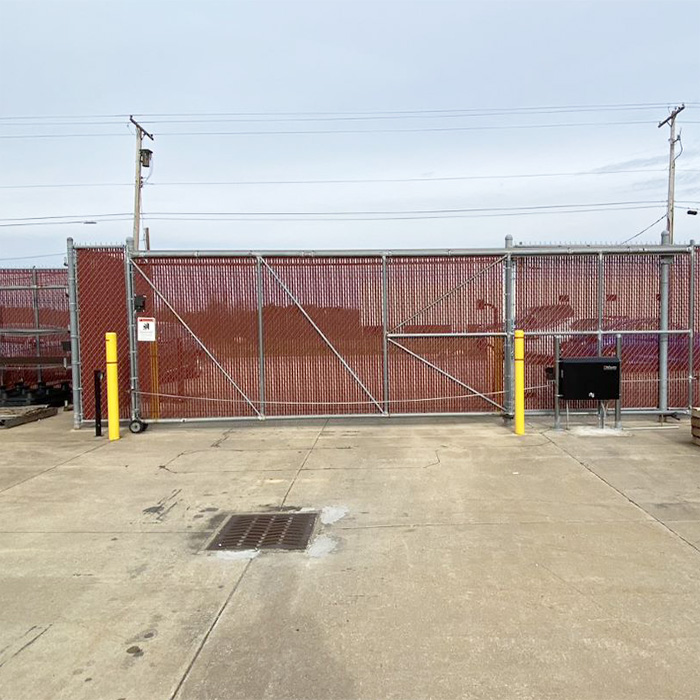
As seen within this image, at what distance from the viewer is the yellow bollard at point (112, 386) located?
913 centimetres

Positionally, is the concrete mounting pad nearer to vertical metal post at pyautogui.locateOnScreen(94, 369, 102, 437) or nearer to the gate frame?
vertical metal post at pyautogui.locateOnScreen(94, 369, 102, 437)

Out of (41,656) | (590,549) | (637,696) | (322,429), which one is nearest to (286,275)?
(322,429)

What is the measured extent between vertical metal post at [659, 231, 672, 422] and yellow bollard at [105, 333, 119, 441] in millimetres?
8895

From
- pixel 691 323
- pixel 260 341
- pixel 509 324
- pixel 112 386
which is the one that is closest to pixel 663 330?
pixel 691 323

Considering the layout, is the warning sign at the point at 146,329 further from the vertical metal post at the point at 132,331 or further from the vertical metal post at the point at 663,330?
the vertical metal post at the point at 663,330

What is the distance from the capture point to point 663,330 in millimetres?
9961

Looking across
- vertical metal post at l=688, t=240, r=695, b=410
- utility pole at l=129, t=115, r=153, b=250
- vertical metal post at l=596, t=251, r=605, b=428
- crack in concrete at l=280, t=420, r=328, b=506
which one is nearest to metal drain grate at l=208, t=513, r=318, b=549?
crack in concrete at l=280, t=420, r=328, b=506

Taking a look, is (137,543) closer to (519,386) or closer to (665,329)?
(519,386)

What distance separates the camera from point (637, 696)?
2.85 m

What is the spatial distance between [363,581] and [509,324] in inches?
262

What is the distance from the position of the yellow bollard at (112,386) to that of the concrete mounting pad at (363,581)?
1.72 m

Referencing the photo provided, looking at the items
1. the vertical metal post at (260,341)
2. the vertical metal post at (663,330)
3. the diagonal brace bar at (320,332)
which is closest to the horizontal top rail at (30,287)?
the vertical metal post at (260,341)

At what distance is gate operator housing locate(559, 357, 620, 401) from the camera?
9.20 m

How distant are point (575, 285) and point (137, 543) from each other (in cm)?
807
